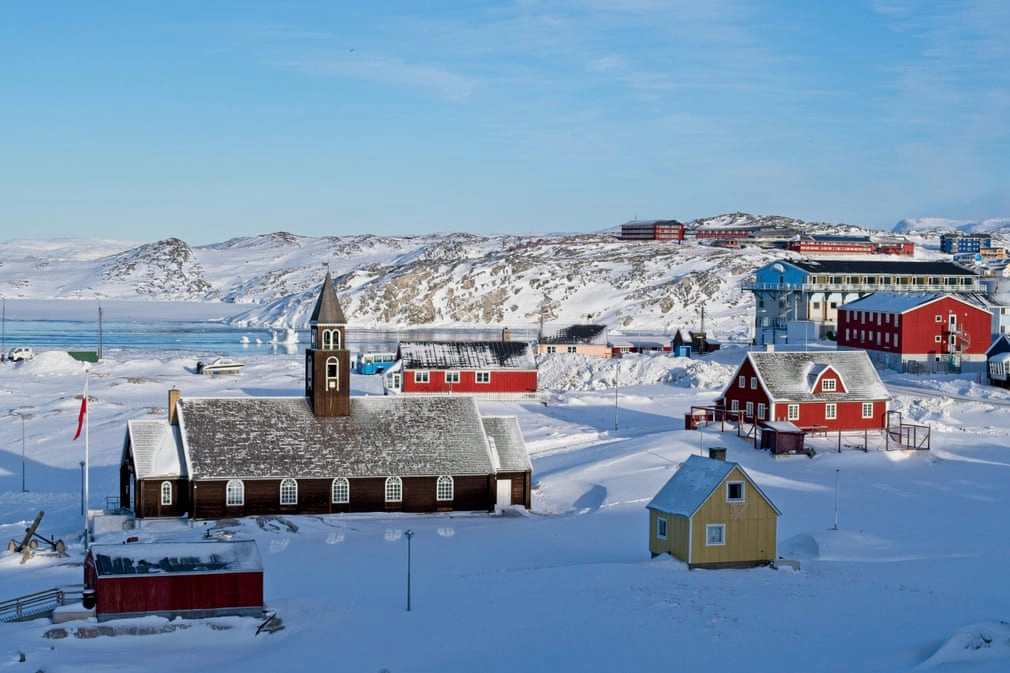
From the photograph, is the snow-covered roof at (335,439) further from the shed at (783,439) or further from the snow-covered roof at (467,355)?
the snow-covered roof at (467,355)

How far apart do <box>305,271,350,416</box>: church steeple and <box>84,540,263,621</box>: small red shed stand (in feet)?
50.1

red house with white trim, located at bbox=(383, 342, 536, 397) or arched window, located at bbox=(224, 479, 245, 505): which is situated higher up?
red house with white trim, located at bbox=(383, 342, 536, 397)

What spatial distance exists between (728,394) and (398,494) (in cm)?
2142

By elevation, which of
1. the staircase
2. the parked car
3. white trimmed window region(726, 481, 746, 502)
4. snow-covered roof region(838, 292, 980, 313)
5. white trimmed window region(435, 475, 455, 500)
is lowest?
the staircase

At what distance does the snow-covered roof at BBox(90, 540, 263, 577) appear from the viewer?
91.5ft

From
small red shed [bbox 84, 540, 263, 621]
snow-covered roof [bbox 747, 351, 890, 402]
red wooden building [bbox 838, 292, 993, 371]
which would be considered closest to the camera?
small red shed [bbox 84, 540, 263, 621]

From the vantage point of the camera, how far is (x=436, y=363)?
7225 centimetres

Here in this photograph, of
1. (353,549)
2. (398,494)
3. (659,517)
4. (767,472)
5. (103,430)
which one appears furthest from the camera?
(103,430)

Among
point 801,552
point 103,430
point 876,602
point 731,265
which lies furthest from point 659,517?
point 731,265

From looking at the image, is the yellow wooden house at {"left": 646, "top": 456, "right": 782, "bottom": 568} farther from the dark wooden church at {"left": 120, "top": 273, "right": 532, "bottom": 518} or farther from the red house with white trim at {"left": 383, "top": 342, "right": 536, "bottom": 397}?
the red house with white trim at {"left": 383, "top": 342, "right": 536, "bottom": 397}

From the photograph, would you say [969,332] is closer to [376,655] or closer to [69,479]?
[69,479]

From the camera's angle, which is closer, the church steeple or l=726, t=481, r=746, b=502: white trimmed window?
l=726, t=481, r=746, b=502: white trimmed window

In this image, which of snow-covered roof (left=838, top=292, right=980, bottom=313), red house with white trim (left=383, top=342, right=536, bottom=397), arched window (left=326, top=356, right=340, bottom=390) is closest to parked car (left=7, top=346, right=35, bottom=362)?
red house with white trim (left=383, top=342, right=536, bottom=397)

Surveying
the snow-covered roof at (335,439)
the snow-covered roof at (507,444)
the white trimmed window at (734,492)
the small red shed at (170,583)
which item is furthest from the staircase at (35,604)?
the snow-covered roof at (507,444)
